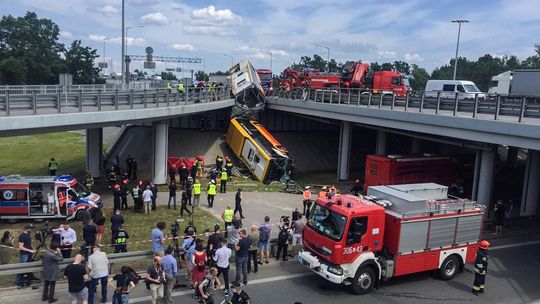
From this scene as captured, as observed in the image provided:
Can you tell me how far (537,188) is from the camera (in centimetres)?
2416

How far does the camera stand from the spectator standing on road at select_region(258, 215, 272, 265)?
1471 centimetres

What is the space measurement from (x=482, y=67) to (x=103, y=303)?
468 ft

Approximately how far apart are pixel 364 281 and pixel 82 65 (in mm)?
105616

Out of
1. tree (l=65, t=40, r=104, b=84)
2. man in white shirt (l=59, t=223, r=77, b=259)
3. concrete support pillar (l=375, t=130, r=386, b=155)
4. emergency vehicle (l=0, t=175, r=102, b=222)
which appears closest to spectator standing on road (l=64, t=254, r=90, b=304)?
man in white shirt (l=59, t=223, r=77, b=259)

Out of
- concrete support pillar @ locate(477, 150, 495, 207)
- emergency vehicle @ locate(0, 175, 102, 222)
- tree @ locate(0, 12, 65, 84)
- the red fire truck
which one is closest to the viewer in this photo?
emergency vehicle @ locate(0, 175, 102, 222)

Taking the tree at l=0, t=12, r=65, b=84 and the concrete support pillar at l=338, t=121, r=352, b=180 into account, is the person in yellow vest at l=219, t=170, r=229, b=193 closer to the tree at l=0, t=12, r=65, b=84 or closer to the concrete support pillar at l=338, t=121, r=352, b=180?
the concrete support pillar at l=338, t=121, r=352, b=180

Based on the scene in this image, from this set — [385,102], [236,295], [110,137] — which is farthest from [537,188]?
[110,137]

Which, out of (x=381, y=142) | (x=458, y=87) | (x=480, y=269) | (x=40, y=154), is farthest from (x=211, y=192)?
(x=40, y=154)

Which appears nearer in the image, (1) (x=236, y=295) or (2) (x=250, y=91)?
(1) (x=236, y=295)

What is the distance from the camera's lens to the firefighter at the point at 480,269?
13328 millimetres

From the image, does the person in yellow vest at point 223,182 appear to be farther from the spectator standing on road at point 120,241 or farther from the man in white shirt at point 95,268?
the man in white shirt at point 95,268

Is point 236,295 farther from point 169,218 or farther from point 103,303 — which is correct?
point 169,218

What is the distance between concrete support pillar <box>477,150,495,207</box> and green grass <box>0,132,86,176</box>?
2518 centimetres

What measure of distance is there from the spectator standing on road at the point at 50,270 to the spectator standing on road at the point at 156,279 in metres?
2.35
